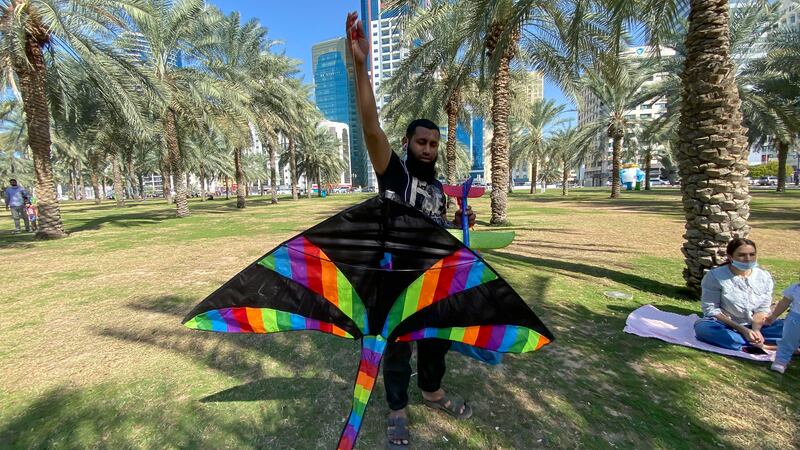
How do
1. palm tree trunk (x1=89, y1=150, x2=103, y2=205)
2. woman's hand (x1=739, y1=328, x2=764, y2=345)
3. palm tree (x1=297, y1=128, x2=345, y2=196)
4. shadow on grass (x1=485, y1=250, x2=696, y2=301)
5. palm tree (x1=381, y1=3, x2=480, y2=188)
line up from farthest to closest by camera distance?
palm tree (x1=297, y1=128, x2=345, y2=196) < palm tree trunk (x1=89, y1=150, x2=103, y2=205) < palm tree (x1=381, y1=3, x2=480, y2=188) < shadow on grass (x1=485, y1=250, x2=696, y2=301) < woman's hand (x1=739, y1=328, x2=764, y2=345)

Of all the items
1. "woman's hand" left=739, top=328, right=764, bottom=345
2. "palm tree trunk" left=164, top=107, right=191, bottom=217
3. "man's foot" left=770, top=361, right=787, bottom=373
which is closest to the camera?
"man's foot" left=770, top=361, right=787, bottom=373

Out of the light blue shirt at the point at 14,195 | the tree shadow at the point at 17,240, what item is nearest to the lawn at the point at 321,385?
the tree shadow at the point at 17,240

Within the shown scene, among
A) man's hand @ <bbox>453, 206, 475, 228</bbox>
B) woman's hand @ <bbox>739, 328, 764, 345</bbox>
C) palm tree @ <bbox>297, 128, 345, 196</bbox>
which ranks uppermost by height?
palm tree @ <bbox>297, 128, 345, 196</bbox>

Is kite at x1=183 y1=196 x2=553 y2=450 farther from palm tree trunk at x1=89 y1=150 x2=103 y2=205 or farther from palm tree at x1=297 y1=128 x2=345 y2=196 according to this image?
palm tree at x1=297 y1=128 x2=345 y2=196

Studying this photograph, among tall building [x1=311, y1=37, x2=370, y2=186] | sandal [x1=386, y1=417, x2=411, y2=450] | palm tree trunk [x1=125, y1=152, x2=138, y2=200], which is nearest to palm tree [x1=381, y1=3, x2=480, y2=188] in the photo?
sandal [x1=386, y1=417, x2=411, y2=450]

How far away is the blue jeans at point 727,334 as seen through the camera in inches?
131

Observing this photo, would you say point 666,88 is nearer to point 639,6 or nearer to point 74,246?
point 639,6

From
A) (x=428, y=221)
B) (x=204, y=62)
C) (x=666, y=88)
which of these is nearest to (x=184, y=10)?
(x=204, y=62)

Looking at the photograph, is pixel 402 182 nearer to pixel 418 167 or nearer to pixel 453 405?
pixel 418 167

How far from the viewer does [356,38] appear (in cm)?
185

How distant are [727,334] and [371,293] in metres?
3.31

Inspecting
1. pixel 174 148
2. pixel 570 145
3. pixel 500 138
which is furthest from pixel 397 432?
pixel 570 145

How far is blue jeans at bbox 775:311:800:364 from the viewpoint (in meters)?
3.01

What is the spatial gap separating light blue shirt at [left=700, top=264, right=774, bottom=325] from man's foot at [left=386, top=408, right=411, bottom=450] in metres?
3.04
